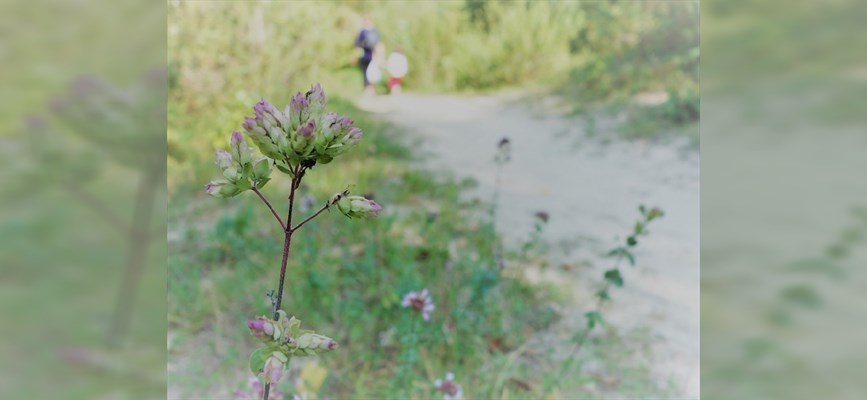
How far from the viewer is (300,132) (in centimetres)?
80

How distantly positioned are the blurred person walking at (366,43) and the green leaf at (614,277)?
1057 millimetres

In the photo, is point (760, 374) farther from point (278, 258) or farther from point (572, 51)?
point (278, 258)

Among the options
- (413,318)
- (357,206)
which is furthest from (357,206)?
(413,318)

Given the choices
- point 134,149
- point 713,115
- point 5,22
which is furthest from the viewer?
point 713,115

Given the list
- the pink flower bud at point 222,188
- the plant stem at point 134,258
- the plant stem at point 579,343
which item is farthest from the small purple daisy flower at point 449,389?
the pink flower bud at point 222,188

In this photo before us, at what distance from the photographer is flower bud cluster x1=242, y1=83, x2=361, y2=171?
2.66 ft

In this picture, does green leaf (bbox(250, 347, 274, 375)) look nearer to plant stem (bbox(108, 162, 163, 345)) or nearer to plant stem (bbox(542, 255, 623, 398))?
plant stem (bbox(108, 162, 163, 345))

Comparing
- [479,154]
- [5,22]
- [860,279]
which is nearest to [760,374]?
[860,279]

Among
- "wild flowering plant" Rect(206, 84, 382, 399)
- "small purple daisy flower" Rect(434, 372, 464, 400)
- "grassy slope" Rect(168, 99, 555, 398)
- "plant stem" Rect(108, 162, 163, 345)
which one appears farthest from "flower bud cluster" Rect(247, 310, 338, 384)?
"grassy slope" Rect(168, 99, 555, 398)

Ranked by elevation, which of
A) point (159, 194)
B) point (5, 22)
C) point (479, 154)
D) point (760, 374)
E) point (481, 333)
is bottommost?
point (760, 374)

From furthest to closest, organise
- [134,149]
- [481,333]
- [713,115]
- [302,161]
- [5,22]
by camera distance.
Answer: [481,333] < [713,115] < [134,149] < [5,22] < [302,161]

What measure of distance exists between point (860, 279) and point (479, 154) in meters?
1.22

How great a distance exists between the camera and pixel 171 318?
2666 mm

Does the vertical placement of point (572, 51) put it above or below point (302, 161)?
above
